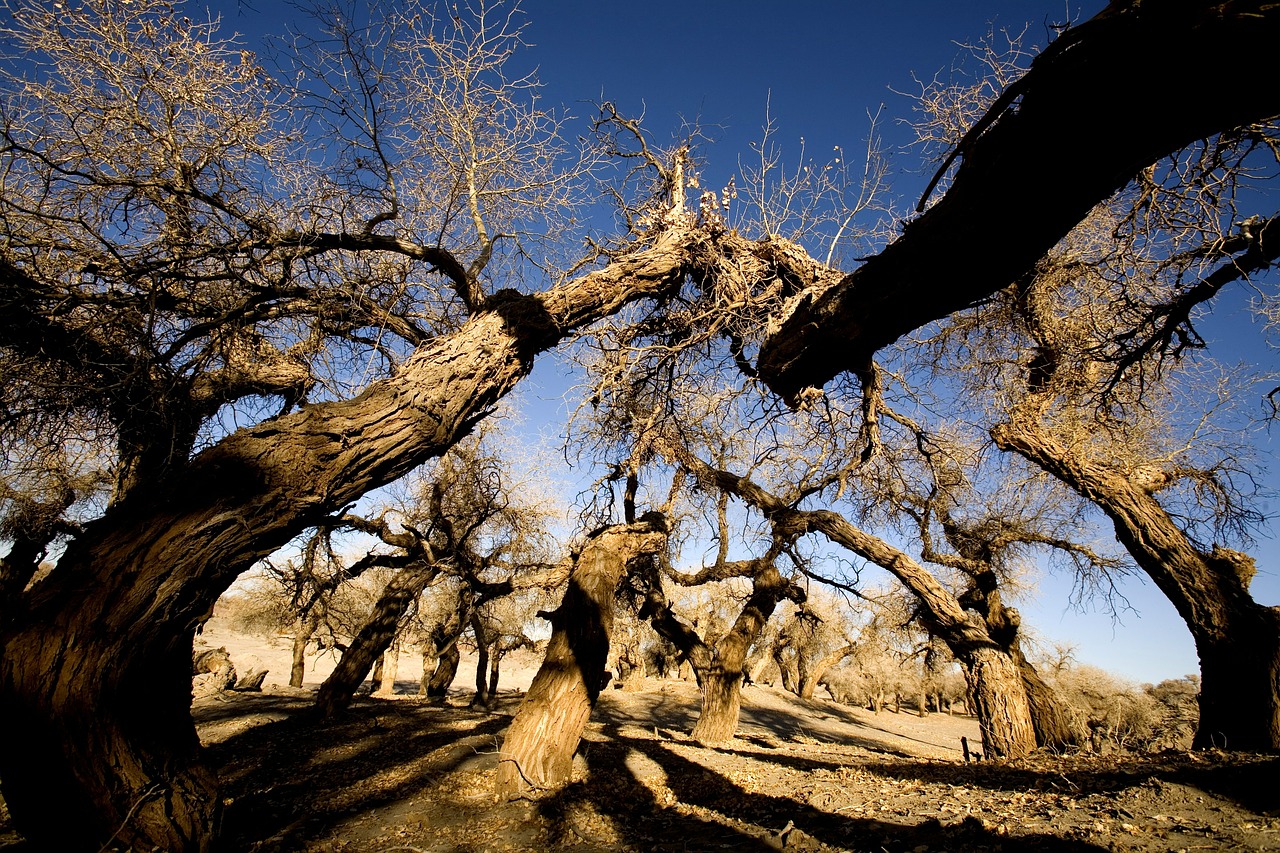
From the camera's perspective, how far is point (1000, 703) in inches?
293

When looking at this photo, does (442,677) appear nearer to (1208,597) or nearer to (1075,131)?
(1208,597)

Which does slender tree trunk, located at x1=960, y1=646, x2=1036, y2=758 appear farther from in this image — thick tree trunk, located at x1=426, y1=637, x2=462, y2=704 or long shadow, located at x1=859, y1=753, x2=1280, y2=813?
thick tree trunk, located at x1=426, y1=637, x2=462, y2=704

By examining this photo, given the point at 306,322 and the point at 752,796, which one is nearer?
the point at 306,322

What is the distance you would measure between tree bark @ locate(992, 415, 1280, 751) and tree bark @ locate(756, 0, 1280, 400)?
5787 millimetres

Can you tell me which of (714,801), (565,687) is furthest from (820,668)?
(565,687)

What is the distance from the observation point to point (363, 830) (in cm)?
393

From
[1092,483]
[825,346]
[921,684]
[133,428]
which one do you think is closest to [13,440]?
[133,428]

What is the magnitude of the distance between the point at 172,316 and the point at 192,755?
2945mm

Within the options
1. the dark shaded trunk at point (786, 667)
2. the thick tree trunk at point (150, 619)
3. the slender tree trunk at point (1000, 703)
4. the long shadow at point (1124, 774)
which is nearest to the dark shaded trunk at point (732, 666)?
the slender tree trunk at point (1000, 703)

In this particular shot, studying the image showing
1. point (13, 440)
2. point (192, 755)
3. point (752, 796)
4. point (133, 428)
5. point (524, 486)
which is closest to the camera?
point (192, 755)

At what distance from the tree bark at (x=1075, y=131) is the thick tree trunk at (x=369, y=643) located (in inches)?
358

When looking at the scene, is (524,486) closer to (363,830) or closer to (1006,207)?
(363,830)

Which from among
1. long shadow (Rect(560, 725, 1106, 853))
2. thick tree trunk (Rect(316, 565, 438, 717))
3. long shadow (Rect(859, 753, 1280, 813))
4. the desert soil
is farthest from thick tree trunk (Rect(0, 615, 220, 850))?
thick tree trunk (Rect(316, 565, 438, 717))

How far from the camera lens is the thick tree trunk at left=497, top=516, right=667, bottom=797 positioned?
193 inches
